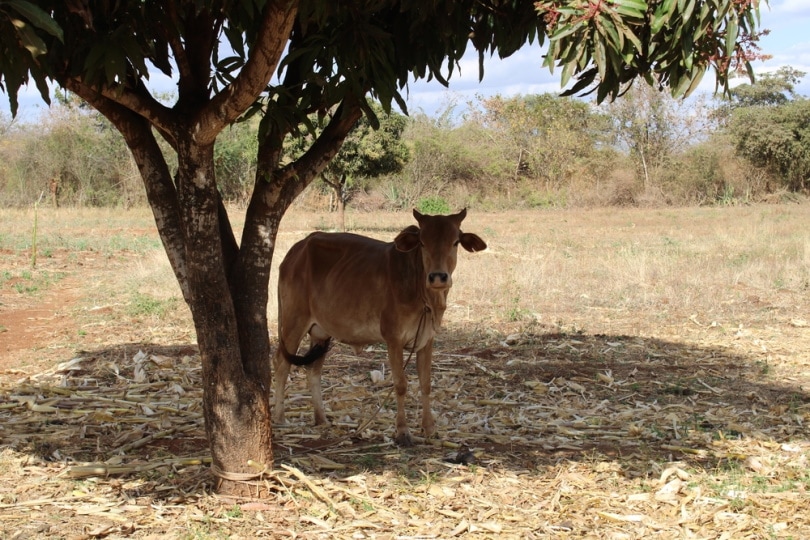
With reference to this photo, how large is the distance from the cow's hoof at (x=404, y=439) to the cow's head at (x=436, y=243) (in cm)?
125

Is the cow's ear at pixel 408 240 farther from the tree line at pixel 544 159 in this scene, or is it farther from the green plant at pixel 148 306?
the tree line at pixel 544 159

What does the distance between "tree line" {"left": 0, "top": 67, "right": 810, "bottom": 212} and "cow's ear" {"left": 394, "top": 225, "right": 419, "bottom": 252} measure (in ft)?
91.9

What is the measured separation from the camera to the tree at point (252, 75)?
3.77m

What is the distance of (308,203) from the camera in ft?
129

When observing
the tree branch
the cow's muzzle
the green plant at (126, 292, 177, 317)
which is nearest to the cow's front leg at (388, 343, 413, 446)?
the cow's muzzle

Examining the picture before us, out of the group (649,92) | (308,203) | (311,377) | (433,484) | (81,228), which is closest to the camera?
(433,484)

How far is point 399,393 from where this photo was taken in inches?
258

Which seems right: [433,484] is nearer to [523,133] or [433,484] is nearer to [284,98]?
[284,98]

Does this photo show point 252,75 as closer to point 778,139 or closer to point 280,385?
point 280,385

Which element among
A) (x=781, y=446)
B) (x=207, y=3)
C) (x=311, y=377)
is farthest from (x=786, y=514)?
(x=207, y=3)

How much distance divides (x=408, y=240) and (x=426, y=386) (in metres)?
1.21

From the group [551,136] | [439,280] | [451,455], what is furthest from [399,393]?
[551,136]

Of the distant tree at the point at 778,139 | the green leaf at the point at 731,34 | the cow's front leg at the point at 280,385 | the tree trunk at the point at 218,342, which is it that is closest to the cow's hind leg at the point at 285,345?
the cow's front leg at the point at 280,385

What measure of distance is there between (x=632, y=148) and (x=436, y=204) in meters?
22.1
